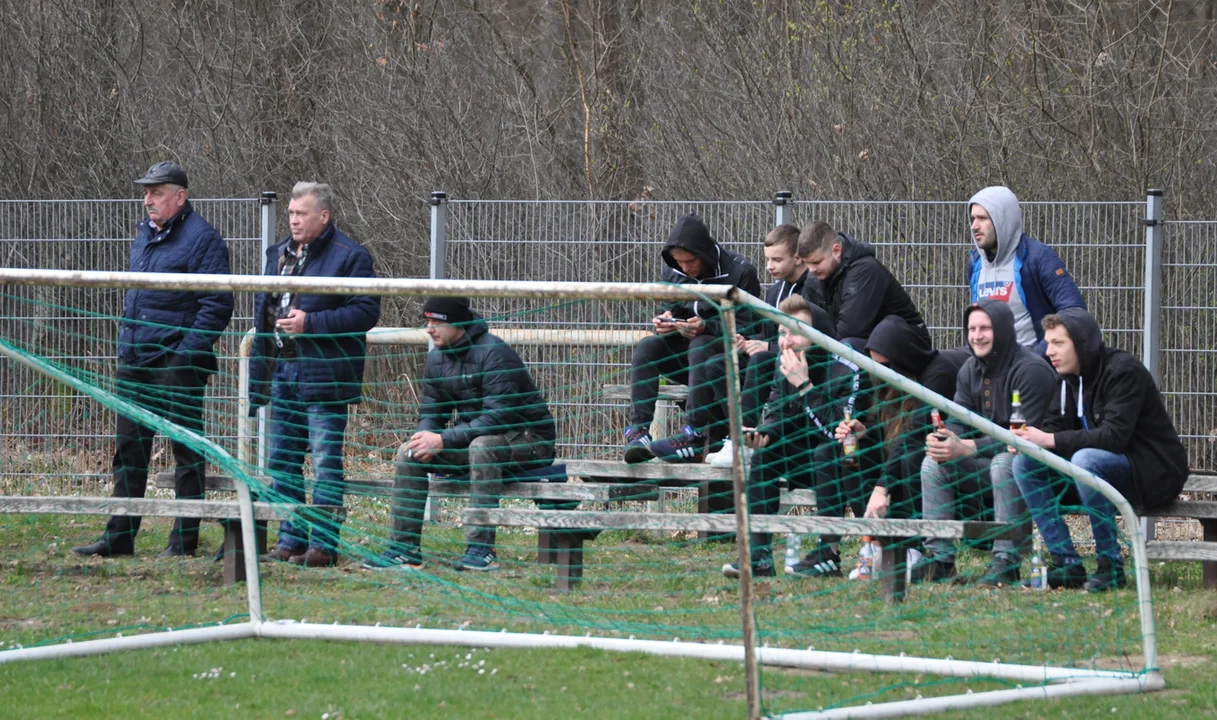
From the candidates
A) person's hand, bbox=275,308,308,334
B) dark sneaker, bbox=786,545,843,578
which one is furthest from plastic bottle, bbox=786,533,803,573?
person's hand, bbox=275,308,308,334

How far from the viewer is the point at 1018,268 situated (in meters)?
8.32

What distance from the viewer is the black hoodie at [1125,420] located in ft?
24.4

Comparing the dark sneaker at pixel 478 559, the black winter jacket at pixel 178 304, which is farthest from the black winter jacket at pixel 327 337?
the dark sneaker at pixel 478 559

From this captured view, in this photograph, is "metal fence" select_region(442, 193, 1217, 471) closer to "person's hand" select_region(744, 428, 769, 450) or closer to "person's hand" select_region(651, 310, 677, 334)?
"person's hand" select_region(651, 310, 677, 334)

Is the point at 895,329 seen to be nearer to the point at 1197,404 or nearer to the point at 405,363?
the point at 1197,404

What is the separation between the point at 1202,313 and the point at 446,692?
215 inches

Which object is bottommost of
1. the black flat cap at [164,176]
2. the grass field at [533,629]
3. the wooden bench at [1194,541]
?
the grass field at [533,629]

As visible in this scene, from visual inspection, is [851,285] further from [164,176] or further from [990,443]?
[164,176]

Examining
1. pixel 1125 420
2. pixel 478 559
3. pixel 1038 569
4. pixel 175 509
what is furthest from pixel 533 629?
pixel 1125 420

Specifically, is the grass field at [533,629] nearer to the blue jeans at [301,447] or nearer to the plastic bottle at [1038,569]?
the plastic bottle at [1038,569]

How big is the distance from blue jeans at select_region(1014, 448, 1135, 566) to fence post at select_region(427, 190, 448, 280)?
13.8 feet

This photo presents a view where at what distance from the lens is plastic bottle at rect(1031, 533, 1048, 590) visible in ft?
24.7

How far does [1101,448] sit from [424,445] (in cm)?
339

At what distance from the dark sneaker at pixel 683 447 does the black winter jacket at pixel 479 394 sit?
0.64 m
